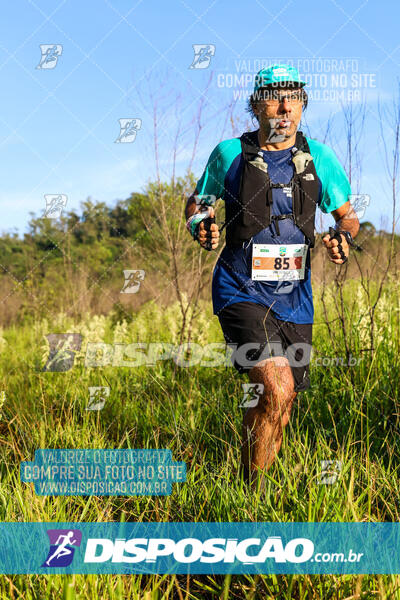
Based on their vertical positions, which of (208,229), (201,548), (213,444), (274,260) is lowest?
(201,548)

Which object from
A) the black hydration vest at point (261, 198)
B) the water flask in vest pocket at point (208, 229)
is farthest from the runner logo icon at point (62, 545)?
the black hydration vest at point (261, 198)

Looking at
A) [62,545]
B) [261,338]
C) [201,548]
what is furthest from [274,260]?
[62,545]

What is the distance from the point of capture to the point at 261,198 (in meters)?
2.69

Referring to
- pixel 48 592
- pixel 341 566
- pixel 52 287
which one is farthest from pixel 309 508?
pixel 52 287

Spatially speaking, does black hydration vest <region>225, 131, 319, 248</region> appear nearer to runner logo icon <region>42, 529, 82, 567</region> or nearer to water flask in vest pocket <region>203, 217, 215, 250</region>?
water flask in vest pocket <region>203, 217, 215, 250</region>

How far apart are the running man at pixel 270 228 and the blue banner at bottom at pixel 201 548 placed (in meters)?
0.68

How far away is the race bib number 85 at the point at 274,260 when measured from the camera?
8.89ft

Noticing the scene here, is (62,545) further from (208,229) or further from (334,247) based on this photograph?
(334,247)

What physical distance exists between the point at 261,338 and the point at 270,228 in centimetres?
60

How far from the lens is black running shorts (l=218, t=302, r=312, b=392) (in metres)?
2.59

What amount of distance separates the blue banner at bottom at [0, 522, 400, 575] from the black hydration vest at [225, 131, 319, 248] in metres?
1.46

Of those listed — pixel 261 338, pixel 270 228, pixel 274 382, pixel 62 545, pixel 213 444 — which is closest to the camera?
pixel 62 545

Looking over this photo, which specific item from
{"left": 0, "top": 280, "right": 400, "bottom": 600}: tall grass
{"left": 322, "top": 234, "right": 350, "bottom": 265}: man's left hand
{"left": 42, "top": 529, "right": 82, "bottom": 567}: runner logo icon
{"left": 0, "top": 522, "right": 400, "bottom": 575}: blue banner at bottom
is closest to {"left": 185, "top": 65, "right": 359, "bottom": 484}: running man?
{"left": 322, "top": 234, "right": 350, "bottom": 265}: man's left hand

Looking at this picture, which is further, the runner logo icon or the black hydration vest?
the black hydration vest
